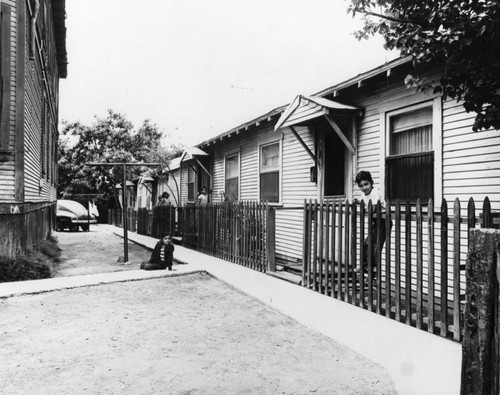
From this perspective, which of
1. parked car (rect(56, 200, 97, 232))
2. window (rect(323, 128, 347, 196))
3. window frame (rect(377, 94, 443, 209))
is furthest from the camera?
parked car (rect(56, 200, 97, 232))

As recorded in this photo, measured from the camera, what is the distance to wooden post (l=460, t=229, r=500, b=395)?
1669mm

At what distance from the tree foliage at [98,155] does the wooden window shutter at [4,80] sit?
27.9 metres

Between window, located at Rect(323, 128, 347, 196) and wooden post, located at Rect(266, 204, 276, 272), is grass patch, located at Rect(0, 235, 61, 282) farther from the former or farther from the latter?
window, located at Rect(323, 128, 347, 196)

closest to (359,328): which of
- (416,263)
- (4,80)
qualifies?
(416,263)

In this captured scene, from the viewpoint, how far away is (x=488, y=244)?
168 centimetres

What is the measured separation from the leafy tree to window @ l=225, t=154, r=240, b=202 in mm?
9842

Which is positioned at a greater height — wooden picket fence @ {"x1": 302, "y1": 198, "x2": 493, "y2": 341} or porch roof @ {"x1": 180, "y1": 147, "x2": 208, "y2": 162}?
porch roof @ {"x1": 180, "y1": 147, "x2": 208, "y2": 162}

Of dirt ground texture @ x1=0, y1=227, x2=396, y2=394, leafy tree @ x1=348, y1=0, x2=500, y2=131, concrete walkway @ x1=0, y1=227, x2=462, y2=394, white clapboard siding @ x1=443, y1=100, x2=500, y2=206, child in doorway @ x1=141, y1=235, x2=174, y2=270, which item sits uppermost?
leafy tree @ x1=348, y1=0, x2=500, y2=131

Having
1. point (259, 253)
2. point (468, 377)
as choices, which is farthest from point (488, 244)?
point (259, 253)

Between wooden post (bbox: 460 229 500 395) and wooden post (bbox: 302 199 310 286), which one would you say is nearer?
wooden post (bbox: 460 229 500 395)

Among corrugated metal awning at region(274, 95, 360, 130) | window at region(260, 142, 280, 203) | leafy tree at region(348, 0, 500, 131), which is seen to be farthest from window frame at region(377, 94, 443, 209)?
window at region(260, 142, 280, 203)

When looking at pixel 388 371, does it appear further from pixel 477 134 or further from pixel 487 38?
pixel 477 134

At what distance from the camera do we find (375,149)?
7.62 meters

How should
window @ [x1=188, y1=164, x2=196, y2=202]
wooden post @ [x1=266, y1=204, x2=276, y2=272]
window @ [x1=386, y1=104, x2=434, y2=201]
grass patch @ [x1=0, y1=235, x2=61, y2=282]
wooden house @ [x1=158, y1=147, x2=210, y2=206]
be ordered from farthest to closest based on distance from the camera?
window @ [x1=188, y1=164, x2=196, y2=202] → wooden house @ [x1=158, y1=147, x2=210, y2=206] → wooden post @ [x1=266, y1=204, x2=276, y2=272] → grass patch @ [x1=0, y1=235, x2=61, y2=282] → window @ [x1=386, y1=104, x2=434, y2=201]
